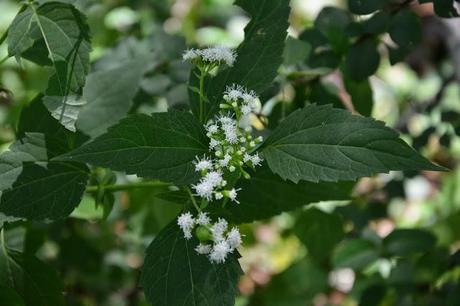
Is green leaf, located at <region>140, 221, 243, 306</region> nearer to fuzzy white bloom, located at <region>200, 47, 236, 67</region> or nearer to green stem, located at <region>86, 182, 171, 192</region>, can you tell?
green stem, located at <region>86, 182, 171, 192</region>

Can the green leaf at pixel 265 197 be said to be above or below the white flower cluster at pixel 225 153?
below

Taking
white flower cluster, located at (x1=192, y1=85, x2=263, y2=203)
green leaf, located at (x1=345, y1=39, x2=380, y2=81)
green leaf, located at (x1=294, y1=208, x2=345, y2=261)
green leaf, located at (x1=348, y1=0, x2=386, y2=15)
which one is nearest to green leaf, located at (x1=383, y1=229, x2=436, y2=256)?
green leaf, located at (x1=294, y1=208, x2=345, y2=261)

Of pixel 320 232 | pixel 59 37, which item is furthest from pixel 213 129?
pixel 320 232

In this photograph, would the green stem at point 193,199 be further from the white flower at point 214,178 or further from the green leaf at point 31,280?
the green leaf at point 31,280

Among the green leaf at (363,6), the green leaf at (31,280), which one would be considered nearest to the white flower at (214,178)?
the green leaf at (31,280)

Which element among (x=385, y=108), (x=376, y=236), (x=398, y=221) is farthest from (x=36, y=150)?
(x=385, y=108)

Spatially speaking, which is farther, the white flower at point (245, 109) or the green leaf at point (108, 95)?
the green leaf at point (108, 95)

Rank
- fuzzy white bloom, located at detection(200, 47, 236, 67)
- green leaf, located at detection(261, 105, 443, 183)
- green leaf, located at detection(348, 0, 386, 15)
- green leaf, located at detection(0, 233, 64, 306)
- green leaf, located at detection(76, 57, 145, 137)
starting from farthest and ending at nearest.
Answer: green leaf, located at detection(76, 57, 145, 137) < green leaf, located at detection(348, 0, 386, 15) < green leaf, located at detection(0, 233, 64, 306) < fuzzy white bloom, located at detection(200, 47, 236, 67) < green leaf, located at detection(261, 105, 443, 183)
